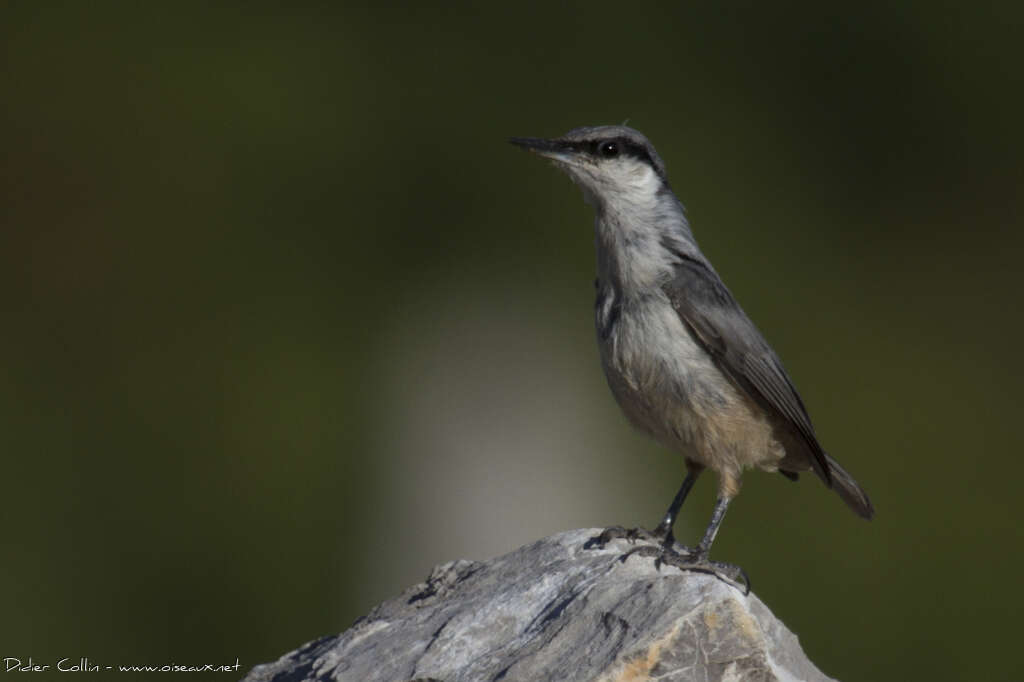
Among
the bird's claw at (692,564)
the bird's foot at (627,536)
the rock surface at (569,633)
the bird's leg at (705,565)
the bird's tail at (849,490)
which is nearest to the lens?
the rock surface at (569,633)

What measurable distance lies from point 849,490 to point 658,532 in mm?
909


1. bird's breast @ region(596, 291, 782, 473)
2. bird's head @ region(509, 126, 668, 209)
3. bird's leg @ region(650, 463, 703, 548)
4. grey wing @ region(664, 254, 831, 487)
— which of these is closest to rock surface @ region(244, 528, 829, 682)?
bird's leg @ region(650, 463, 703, 548)

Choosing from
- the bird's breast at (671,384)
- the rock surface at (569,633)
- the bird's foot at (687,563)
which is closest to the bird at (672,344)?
the bird's breast at (671,384)

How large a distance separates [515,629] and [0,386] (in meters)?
6.83

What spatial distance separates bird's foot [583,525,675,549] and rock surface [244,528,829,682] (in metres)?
0.06

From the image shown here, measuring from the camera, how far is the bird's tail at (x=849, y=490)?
5777 mm

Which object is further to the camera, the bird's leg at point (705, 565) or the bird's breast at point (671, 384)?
the bird's breast at point (671, 384)

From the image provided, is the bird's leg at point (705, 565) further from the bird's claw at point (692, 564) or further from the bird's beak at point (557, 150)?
the bird's beak at point (557, 150)

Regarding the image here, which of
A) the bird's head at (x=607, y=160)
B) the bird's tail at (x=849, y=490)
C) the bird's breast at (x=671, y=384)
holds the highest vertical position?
the bird's head at (x=607, y=160)

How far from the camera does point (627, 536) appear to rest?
5238mm

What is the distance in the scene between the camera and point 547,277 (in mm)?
10891

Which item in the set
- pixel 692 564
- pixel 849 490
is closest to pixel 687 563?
pixel 692 564

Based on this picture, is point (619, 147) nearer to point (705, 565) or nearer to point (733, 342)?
point (733, 342)

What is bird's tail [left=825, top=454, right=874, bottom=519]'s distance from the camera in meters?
5.78
